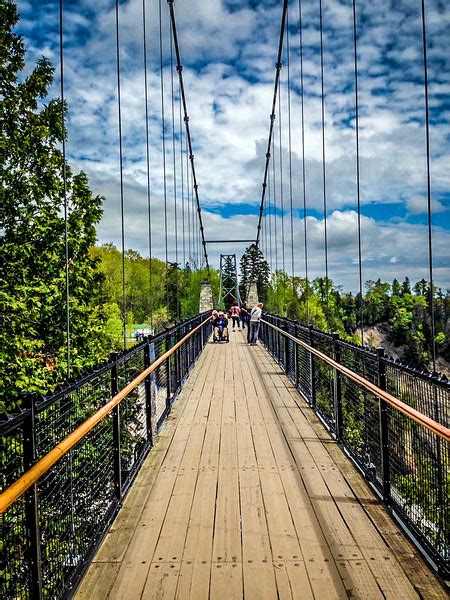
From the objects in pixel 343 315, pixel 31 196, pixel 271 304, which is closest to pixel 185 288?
pixel 271 304

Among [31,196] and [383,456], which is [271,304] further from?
[383,456]

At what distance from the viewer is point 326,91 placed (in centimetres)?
1240

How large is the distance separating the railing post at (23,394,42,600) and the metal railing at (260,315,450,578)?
1663mm

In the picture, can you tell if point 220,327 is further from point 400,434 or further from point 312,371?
point 400,434

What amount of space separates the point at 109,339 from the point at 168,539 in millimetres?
14381

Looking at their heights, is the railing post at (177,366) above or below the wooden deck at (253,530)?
above

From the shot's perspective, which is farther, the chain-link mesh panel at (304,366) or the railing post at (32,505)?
the chain-link mesh panel at (304,366)

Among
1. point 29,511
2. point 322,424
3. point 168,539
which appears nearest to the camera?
point 29,511

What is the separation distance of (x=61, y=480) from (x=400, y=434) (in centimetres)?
194

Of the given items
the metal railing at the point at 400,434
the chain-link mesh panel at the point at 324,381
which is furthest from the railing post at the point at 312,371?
the metal railing at the point at 400,434

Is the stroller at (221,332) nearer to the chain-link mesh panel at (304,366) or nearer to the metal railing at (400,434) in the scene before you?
the chain-link mesh panel at (304,366)

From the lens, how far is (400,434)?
2.92 meters

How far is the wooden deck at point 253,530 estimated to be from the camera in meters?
2.14

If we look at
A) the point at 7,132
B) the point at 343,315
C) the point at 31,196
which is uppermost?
the point at 7,132
